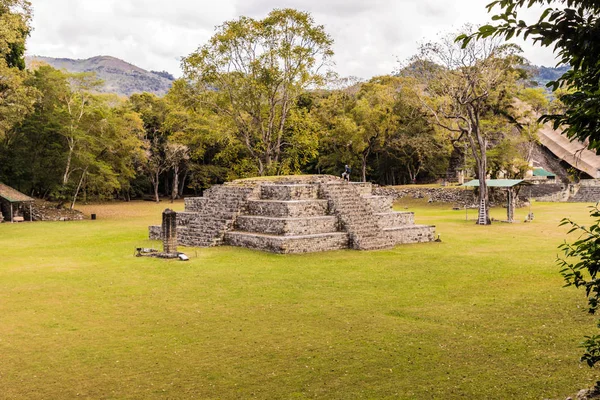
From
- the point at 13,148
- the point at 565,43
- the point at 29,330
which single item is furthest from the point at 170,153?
the point at 565,43

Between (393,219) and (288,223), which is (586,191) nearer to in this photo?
(393,219)

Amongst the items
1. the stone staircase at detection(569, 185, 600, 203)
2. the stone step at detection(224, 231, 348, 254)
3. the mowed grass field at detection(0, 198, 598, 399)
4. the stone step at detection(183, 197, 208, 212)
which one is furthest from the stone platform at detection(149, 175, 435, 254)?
the stone staircase at detection(569, 185, 600, 203)

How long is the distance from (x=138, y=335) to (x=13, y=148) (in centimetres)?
3258

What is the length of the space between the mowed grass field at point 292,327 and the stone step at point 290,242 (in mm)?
547

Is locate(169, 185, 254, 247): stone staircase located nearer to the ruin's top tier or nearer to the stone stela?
the ruin's top tier

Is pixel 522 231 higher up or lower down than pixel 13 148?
lower down

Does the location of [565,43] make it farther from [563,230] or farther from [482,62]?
[482,62]

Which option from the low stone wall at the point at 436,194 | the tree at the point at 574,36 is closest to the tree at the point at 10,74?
the low stone wall at the point at 436,194

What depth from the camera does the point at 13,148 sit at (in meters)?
36.1

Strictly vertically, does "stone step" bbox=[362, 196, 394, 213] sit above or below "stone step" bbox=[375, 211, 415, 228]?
above

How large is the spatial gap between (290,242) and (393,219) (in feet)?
17.7

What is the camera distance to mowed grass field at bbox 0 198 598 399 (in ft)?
21.7

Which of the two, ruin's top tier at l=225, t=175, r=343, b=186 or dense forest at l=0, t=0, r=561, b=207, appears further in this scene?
dense forest at l=0, t=0, r=561, b=207

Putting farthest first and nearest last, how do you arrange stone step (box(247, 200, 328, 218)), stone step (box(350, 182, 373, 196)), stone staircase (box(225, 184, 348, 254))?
stone step (box(350, 182, 373, 196)) < stone step (box(247, 200, 328, 218)) < stone staircase (box(225, 184, 348, 254))
